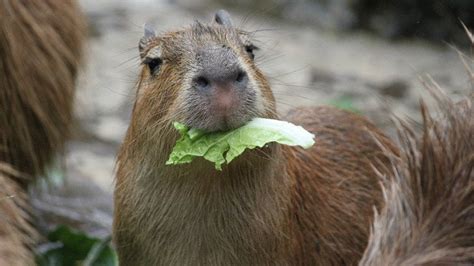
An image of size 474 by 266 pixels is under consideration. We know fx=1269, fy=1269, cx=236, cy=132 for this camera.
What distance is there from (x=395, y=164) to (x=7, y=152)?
88.6 inches

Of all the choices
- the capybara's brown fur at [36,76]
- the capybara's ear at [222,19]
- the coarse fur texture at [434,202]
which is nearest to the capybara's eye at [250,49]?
the capybara's ear at [222,19]

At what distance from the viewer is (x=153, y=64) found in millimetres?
4852

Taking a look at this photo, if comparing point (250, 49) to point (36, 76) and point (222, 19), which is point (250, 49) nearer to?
point (222, 19)

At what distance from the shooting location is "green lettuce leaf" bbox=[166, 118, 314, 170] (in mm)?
4359

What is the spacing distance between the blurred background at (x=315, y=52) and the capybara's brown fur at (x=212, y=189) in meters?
2.68

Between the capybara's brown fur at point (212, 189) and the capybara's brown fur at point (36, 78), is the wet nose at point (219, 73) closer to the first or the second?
the capybara's brown fur at point (212, 189)

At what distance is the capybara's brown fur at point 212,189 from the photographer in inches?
176

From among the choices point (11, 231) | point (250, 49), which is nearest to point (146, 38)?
point (250, 49)

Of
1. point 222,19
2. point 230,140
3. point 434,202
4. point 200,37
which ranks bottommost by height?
point 434,202

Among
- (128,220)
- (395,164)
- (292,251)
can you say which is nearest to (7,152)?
(128,220)

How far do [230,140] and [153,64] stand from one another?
64cm

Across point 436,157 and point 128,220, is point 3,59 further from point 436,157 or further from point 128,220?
point 436,157

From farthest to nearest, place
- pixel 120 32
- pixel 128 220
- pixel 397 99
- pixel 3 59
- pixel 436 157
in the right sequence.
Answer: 1. pixel 120 32
2. pixel 397 99
3. pixel 3 59
4. pixel 128 220
5. pixel 436 157

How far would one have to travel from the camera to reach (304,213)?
5.28 m
